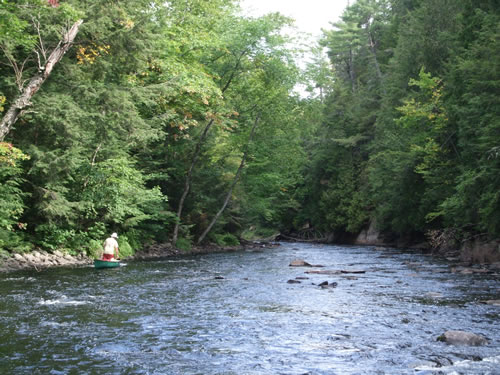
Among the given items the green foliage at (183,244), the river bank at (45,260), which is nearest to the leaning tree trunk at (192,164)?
the green foliage at (183,244)

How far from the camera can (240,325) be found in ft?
28.5

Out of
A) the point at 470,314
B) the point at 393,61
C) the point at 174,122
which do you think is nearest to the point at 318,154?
the point at 393,61

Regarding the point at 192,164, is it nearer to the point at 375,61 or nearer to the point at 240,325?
the point at 240,325

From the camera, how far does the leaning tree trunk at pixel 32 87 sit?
49.0ft

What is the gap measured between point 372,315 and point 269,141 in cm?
2721

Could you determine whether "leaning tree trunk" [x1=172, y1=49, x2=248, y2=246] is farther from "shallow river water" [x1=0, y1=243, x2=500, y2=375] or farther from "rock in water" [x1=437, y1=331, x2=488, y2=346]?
"rock in water" [x1=437, y1=331, x2=488, y2=346]

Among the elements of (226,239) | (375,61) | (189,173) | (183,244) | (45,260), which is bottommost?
(45,260)

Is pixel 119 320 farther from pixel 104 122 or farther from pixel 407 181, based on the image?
pixel 407 181

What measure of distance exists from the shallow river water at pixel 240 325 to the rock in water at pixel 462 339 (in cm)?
14

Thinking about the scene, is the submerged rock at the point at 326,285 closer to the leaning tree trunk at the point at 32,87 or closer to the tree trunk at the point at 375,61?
the leaning tree trunk at the point at 32,87

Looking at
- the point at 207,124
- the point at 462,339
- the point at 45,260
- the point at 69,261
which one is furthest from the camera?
the point at 207,124

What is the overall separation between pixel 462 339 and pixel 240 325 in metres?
3.43

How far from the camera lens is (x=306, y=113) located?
36.0 meters

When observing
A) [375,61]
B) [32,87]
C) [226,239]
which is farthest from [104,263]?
[375,61]
